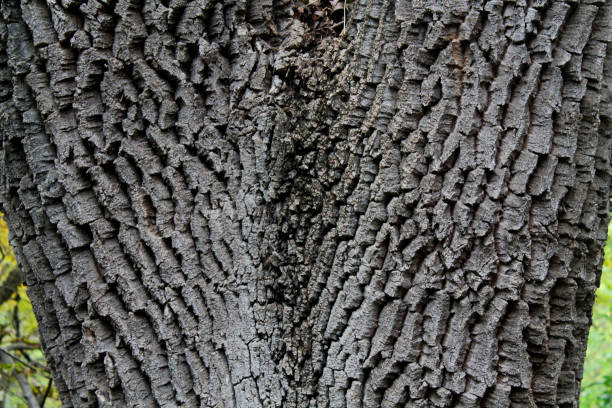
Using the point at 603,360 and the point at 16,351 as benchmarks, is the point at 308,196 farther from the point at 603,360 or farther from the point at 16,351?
the point at 603,360

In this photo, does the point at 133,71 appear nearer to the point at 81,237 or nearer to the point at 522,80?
Answer: the point at 81,237

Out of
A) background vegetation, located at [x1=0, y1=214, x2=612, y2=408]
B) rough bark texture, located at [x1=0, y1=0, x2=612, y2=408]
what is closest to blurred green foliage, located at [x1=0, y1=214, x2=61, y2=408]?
background vegetation, located at [x1=0, y1=214, x2=612, y2=408]

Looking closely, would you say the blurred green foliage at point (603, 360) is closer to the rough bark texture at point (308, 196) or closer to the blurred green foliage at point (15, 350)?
the rough bark texture at point (308, 196)

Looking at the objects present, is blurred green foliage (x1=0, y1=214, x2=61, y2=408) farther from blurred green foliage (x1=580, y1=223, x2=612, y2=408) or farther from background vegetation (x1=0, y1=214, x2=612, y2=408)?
blurred green foliage (x1=580, y1=223, x2=612, y2=408)

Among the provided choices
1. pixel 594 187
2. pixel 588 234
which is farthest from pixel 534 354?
pixel 594 187

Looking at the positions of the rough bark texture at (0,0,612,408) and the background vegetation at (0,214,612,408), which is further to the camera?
the background vegetation at (0,214,612,408)

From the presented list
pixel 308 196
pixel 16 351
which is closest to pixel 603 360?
pixel 16 351

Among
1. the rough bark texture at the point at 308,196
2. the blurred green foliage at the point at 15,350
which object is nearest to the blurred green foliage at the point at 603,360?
the rough bark texture at the point at 308,196
